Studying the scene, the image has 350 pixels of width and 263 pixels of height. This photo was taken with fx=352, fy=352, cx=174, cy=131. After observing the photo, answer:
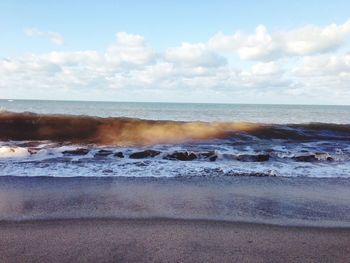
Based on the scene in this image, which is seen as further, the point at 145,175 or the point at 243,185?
the point at 145,175

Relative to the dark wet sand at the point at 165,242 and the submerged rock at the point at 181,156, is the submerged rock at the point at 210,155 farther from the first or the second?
the dark wet sand at the point at 165,242

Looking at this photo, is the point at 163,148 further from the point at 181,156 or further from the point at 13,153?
the point at 13,153

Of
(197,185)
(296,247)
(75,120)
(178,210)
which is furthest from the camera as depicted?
(75,120)

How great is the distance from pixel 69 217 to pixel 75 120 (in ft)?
55.0

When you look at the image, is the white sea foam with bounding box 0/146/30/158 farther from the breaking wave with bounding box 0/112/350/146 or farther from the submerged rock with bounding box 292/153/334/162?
A: the submerged rock with bounding box 292/153/334/162

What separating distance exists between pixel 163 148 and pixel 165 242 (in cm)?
947

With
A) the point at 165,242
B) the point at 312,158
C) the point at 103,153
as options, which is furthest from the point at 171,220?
the point at 312,158

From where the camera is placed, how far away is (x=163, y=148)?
1395cm

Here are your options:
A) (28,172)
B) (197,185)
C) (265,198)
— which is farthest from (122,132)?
(265,198)

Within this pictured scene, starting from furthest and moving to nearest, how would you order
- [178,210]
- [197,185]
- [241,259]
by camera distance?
[197,185]
[178,210]
[241,259]

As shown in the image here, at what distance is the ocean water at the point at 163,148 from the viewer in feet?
30.9

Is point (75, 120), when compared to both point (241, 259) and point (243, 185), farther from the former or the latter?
point (241, 259)

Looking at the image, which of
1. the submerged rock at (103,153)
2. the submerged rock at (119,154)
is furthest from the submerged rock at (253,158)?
the submerged rock at (103,153)

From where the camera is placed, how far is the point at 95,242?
14.7 feet
